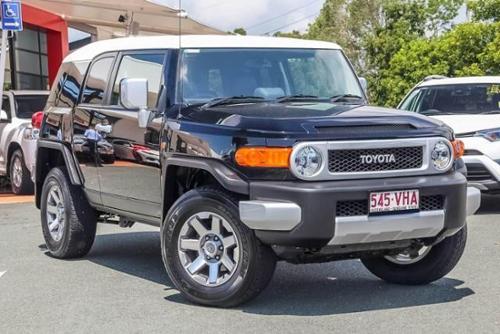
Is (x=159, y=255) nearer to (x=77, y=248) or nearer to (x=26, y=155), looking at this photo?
(x=77, y=248)

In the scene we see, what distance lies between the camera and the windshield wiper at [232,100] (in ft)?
20.0

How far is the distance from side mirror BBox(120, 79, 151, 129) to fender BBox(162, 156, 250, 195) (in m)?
0.74

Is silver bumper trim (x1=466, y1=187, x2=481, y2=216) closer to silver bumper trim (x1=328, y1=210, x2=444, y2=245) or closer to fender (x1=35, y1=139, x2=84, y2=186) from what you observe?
silver bumper trim (x1=328, y1=210, x2=444, y2=245)

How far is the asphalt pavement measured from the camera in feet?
17.4

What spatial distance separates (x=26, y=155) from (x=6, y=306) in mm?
7418

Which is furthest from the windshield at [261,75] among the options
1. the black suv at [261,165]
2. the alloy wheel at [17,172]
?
the alloy wheel at [17,172]

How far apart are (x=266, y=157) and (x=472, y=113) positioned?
637 cm

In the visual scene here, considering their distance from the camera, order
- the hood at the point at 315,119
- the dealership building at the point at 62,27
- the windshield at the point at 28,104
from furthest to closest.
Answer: the dealership building at the point at 62,27
the windshield at the point at 28,104
the hood at the point at 315,119

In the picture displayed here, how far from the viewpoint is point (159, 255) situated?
8.02 metres

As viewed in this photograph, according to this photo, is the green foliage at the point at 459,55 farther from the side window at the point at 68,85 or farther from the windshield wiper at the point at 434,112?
the side window at the point at 68,85

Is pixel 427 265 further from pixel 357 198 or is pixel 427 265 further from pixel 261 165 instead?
pixel 261 165

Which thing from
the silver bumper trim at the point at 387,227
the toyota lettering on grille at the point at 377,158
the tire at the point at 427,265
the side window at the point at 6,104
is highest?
the toyota lettering on grille at the point at 377,158

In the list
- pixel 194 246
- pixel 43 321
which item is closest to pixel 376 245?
pixel 194 246

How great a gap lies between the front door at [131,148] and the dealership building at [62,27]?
42.6 feet
